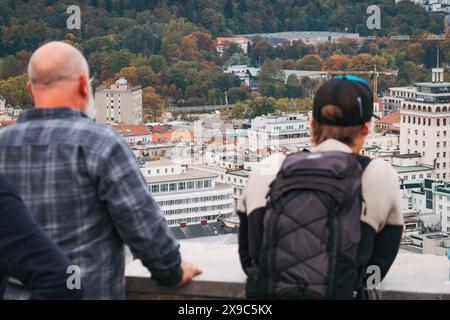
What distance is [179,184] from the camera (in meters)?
21.5

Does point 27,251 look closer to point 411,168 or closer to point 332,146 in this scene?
point 332,146

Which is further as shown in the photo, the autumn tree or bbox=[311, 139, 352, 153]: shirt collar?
the autumn tree

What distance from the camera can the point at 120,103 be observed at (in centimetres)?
3041

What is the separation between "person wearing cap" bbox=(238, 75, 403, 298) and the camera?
7.48ft

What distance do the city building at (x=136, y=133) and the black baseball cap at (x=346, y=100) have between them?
2391cm

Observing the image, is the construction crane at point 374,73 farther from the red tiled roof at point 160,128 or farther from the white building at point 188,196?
the white building at point 188,196

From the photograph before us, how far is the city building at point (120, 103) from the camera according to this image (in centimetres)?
3016

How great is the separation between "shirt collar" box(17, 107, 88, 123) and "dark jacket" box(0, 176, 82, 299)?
0.24 metres

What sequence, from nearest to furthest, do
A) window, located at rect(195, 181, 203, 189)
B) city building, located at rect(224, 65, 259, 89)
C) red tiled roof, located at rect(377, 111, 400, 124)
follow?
window, located at rect(195, 181, 203, 189)
red tiled roof, located at rect(377, 111, 400, 124)
city building, located at rect(224, 65, 259, 89)

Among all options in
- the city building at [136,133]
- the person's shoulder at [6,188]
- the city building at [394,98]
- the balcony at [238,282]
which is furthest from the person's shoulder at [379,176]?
the city building at [394,98]

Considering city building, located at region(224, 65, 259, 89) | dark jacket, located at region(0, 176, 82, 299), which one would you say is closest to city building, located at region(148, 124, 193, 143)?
city building, located at region(224, 65, 259, 89)

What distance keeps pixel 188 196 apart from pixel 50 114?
19.1 metres

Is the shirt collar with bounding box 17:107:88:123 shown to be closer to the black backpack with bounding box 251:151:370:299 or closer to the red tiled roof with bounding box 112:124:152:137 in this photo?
the black backpack with bounding box 251:151:370:299
